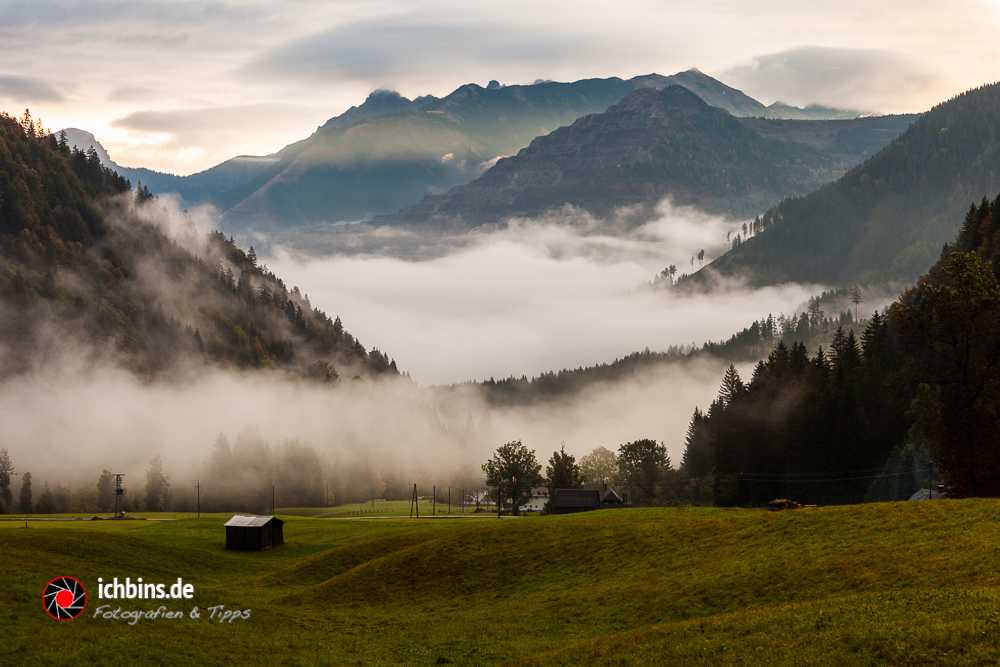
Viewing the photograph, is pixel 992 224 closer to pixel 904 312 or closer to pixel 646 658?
pixel 904 312

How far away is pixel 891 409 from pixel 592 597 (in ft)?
254

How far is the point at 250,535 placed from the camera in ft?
270

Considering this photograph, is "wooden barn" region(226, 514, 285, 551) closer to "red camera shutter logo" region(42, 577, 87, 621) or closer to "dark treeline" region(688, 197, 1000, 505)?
"red camera shutter logo" region(42, 577, 87, 621)

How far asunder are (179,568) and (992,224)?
14230 centimetres

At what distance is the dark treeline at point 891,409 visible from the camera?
5938 cm

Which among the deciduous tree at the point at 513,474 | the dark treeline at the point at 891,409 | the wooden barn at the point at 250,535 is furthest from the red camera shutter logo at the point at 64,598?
the deciduous tree at the point at 513,474

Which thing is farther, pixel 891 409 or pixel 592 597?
pixel 891 409

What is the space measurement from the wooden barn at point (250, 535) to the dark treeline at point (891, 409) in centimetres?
6288

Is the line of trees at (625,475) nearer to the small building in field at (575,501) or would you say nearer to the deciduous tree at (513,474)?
the deciduous tree at (513,474)

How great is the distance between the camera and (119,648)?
31.9m

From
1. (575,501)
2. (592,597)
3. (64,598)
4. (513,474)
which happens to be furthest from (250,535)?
(513,474)

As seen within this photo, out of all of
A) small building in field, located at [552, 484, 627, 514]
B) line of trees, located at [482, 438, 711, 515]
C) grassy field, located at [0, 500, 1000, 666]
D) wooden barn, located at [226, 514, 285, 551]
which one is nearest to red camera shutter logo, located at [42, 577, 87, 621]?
grassy field, located at [0, 500, 1000, 666]

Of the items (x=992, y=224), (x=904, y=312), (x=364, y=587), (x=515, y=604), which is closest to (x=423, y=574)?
(x=364, y=587)

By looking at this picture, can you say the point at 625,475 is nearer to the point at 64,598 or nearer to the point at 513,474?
the point at 513,474
